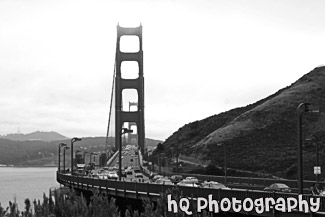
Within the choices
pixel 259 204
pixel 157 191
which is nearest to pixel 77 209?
pixel 259 204

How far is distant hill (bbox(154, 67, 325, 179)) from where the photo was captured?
86250 mm

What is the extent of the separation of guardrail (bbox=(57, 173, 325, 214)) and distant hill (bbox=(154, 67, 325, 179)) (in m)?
26.8

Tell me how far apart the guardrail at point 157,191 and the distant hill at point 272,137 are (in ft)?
87.9

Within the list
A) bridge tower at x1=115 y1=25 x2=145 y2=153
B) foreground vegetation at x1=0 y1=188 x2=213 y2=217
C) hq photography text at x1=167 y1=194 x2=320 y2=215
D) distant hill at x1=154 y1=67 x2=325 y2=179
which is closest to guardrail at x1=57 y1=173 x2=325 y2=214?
hq photography text at x1=167 y1=194 x2=320 y2=215

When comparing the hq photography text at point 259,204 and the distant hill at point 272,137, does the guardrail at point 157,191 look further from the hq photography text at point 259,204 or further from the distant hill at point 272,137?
the distant hill at point 272,137

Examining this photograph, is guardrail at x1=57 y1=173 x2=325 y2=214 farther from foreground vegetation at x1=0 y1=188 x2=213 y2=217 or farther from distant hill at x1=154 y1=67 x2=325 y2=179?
distant hill at x1=154 y1=67 x2=325 y2=179

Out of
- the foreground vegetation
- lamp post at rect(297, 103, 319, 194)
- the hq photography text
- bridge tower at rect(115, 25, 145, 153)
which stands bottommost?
the hq photography text

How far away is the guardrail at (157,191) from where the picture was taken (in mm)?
23891

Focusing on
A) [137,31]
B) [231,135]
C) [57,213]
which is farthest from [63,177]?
[137,31]

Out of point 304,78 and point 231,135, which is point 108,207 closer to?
point 231,135

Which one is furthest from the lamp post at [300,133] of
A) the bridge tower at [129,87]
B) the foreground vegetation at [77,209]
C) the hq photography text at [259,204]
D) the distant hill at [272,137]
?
the bridge tower at [129,87]

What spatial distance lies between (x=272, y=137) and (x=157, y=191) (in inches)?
2768

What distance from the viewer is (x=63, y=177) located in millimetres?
73688

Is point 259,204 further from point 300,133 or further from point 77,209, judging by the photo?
point 77,209
